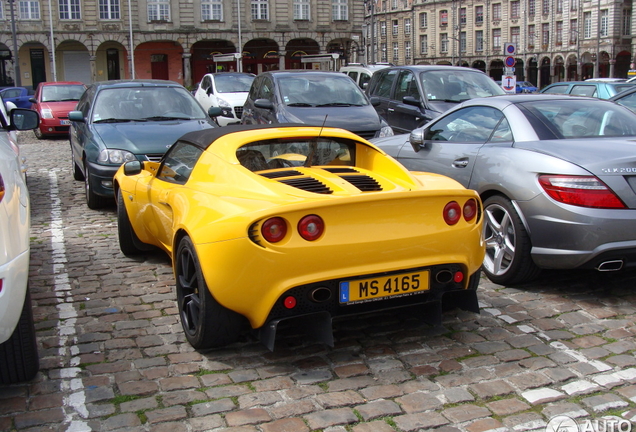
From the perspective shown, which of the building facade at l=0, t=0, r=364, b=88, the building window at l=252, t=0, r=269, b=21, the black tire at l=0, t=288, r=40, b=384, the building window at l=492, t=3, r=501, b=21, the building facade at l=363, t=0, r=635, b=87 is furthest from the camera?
the building window at l=492, t=3, r=501, b=21

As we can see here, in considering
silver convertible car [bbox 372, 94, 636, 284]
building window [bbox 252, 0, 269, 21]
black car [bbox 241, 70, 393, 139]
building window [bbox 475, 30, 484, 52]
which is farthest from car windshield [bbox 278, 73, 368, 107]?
building window [bbox 475, 30, 484, 52]

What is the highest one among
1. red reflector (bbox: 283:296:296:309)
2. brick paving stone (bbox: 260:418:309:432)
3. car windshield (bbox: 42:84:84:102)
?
car windshield (bbox: 42:84:84:102)

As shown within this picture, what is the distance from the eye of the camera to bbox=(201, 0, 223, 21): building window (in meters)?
57.0

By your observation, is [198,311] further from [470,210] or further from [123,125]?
[123,125]

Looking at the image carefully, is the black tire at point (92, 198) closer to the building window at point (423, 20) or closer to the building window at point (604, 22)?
the building window at point (604, 22)

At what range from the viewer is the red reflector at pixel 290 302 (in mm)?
3797

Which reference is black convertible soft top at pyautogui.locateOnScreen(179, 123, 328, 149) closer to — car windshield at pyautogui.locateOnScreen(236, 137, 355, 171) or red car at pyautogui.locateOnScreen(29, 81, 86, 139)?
car windshield at pyautogui.locateOnScreen(236, 137, 355, 171)

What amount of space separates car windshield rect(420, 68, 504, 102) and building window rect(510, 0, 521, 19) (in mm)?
82797

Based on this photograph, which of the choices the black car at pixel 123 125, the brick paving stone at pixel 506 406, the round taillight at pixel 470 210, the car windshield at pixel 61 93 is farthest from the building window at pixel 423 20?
the brick paving stone at pixel 506 406

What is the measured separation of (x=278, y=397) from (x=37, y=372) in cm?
139

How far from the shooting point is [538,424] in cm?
329

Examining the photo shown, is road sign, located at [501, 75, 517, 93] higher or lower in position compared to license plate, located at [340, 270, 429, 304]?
higher

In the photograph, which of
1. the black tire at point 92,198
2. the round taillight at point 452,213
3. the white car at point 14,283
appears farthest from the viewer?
the black tire at point 92,198

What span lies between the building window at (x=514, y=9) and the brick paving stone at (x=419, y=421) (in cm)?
9236
